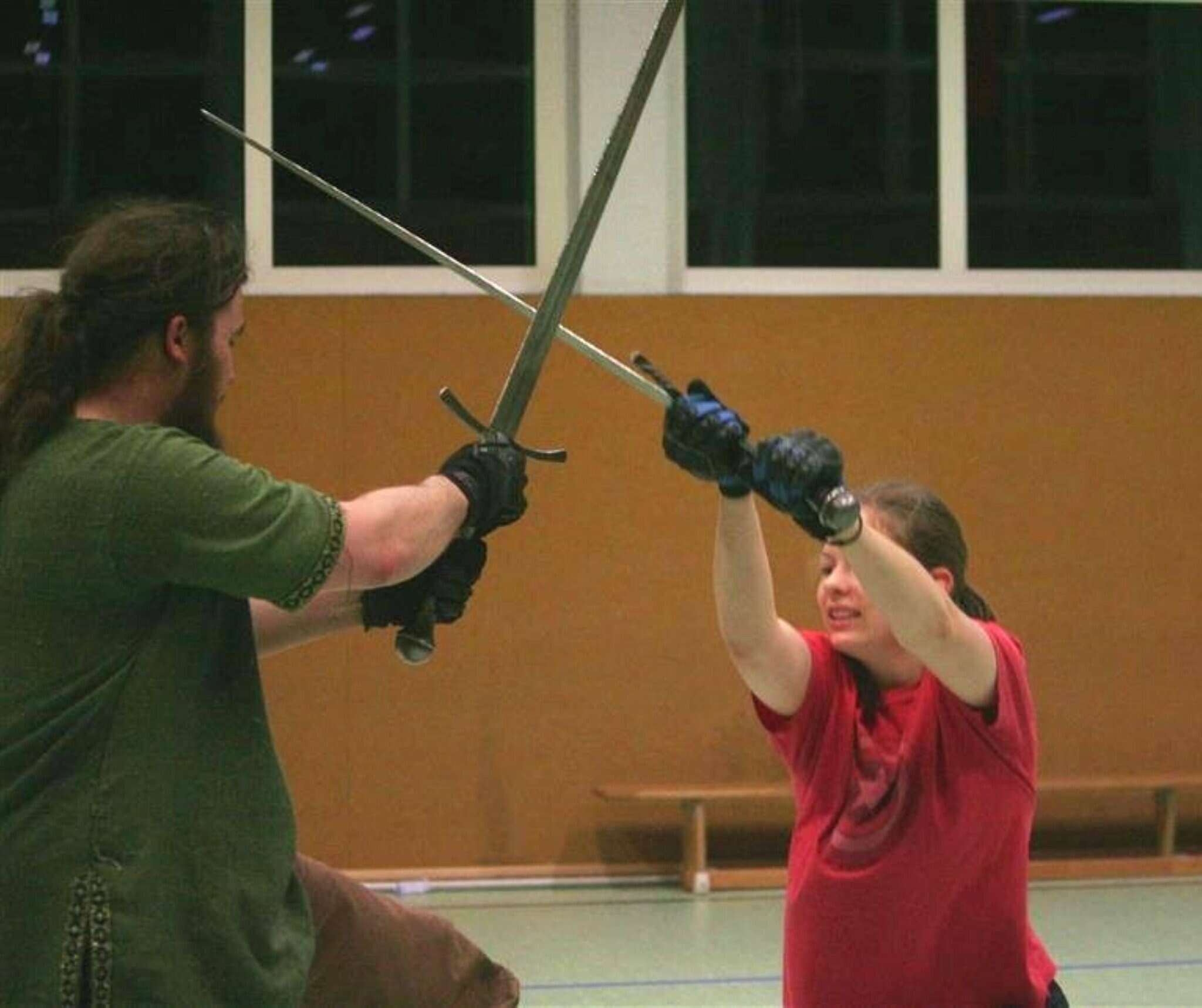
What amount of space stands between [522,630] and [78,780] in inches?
228

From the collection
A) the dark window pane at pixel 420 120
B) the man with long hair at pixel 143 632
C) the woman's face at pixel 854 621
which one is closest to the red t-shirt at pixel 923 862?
the woman's face at pixel 854 621

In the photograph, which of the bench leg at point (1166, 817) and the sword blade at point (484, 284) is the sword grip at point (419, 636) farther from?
the bench leg at point (1166, 817)

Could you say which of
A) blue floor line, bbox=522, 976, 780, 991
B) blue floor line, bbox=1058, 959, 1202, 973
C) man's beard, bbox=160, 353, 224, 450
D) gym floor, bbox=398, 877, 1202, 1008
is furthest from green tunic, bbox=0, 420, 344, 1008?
blue floor line, bbox=1058, 959, 1202, 973

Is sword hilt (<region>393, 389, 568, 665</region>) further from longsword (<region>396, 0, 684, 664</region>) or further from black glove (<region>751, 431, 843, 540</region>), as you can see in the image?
black glove (<region>751, 431, 843, 540</region>)

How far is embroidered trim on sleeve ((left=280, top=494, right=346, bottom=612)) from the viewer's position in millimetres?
2377

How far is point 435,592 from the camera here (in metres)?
2.84

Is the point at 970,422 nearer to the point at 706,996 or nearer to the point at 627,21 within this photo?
the point at 627,21

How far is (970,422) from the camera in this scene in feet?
27.4

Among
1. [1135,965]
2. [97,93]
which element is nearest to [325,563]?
[1135,965]

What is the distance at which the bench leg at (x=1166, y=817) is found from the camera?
26.4 feet

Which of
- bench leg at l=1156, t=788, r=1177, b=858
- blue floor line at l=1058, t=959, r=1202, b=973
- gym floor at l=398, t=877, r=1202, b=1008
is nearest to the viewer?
gym floor at l=398, t=877, r=1202, b=1008

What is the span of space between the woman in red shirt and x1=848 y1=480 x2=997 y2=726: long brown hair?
6 centimetres

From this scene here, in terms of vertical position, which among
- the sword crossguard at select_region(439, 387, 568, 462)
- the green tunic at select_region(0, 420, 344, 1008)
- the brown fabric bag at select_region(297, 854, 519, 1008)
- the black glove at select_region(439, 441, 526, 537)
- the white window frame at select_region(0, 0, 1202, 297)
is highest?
the white window frame at select_region(0, 0, 1202, 297)

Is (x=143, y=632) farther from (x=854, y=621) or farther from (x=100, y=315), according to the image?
(x=854, y=621)
